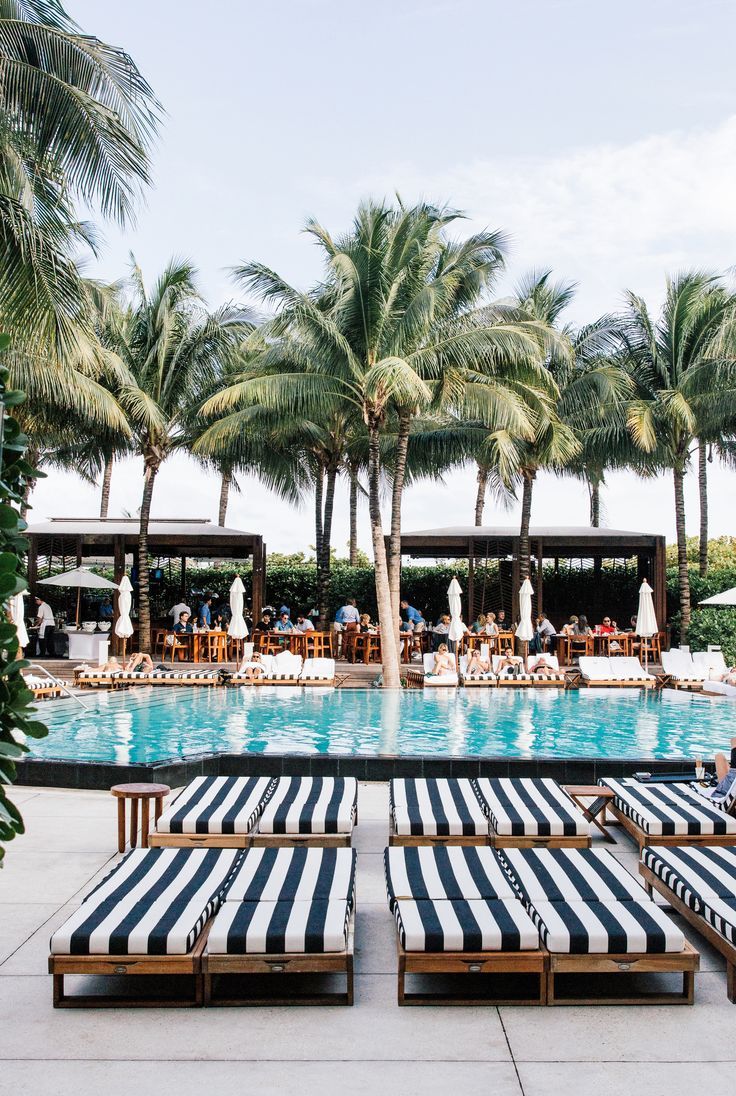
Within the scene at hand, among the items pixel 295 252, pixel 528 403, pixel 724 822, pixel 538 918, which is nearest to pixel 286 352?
pixel 295 252

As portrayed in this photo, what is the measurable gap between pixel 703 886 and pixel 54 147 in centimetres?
974

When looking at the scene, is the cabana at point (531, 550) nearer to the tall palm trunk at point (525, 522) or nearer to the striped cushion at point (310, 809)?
the tall palm trunk at point (525, 522)

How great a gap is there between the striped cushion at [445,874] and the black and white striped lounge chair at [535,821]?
2.21 ft

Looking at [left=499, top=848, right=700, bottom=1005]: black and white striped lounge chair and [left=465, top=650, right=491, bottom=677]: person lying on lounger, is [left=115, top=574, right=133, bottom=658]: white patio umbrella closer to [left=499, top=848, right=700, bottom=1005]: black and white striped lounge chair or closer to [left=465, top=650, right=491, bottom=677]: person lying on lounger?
[left=465, top=650, right=491, bottom=677]: person lying on lounger

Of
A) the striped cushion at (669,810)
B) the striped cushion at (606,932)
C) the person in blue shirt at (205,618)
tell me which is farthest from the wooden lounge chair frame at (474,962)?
the person in blue shirt at (205,618)

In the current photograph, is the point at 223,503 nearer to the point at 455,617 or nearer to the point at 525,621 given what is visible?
the point at 455,617

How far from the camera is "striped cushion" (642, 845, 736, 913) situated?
4.36 meters

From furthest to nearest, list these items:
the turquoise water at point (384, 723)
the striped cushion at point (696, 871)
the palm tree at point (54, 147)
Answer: the turquoise water at point (384, 723), the palm tree at point (54, 147), the striped cushion at point (696, 871)

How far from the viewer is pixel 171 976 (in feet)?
13.8

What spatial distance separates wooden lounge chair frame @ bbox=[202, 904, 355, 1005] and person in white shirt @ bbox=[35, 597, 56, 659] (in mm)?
17662

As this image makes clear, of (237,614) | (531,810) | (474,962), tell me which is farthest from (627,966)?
(237,614)

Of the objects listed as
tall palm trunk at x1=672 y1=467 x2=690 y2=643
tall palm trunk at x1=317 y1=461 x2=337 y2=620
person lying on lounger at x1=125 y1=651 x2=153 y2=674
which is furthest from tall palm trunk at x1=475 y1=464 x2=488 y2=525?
person lying on lounger at x1=125 y1=651 x2=153 y2=674

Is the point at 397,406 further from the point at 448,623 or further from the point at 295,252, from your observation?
the point at 448,623

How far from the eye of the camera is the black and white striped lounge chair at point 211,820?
563 centimetres
